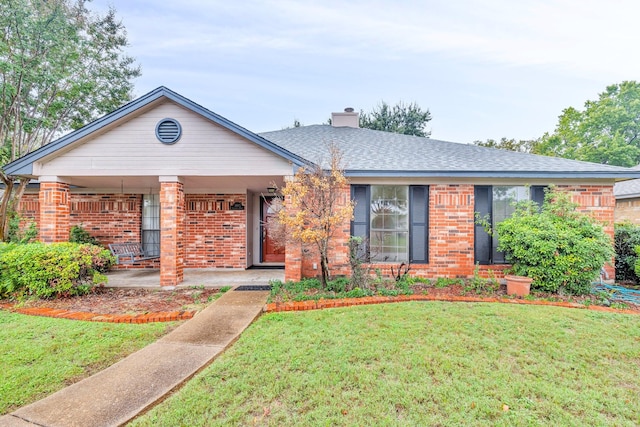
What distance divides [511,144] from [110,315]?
3031 cm

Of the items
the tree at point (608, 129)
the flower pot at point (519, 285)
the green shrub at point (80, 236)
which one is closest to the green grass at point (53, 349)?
the green shrub at point (80, 236)

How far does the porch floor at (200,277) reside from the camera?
7.09m

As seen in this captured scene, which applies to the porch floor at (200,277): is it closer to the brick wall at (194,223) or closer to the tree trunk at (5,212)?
the brick wall at (194,223)

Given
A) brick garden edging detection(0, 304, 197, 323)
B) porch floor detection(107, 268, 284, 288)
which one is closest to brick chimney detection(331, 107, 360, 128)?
porch floor detection(107, 268, 284, 288)

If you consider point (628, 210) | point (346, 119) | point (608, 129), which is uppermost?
point (608, 129)

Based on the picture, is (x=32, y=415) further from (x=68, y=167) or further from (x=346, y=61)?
(x=346, y=61)

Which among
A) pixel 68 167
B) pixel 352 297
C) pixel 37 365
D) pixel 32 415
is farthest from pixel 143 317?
pixel 68 167

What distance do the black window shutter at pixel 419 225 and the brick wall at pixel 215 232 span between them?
5.11 meters

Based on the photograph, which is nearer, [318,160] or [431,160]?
[318,160]

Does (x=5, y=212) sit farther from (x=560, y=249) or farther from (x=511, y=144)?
(x=511, y=144)

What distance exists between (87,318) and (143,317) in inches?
37.3

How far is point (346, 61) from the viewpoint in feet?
52.6

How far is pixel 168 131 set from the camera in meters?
6.63

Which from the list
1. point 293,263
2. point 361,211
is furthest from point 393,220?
point 293,263
